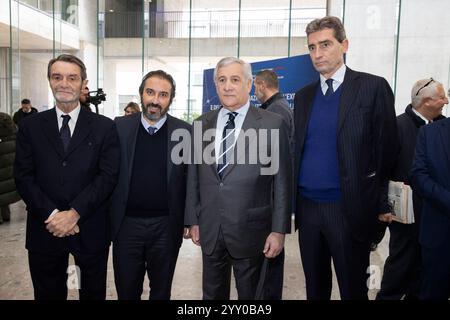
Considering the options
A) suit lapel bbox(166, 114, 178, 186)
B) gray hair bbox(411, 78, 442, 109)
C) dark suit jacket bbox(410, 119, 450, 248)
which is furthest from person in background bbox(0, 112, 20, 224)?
dark suit jacket bbox(410, 119, 450, 248)

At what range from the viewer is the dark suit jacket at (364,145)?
6.02 ft

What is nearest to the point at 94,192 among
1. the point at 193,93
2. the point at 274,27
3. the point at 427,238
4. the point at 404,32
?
the point at 427,238

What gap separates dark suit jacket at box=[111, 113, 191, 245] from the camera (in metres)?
2.10

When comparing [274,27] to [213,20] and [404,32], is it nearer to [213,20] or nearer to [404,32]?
[213,20]

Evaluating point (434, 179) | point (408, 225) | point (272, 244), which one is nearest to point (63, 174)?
point (272, 244)

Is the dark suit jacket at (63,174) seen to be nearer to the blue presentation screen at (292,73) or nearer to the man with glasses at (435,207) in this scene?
the man with glasses at (435,207)

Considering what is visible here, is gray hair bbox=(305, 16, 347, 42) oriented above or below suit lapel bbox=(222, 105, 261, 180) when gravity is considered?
above

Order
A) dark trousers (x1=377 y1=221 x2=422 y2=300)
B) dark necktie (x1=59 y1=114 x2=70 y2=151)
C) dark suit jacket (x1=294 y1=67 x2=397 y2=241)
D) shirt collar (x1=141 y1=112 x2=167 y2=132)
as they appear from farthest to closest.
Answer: dark trousers (x1=377 y1=221 x2=422 y2=300) → shirt collar (x1=141 y1=112 x2=167 y2=132) → dark necktie (x1=59 y1=114 x2=70 y2=151) → dark suit jacket (x1=294 y1=67 x2=397 y2=241)

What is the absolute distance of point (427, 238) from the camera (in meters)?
1.93

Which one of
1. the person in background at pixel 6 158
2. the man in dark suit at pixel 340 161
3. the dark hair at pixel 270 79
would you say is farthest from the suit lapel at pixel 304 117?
the person in background at pixel 6 158

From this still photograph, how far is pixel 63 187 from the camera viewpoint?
1.99 metres

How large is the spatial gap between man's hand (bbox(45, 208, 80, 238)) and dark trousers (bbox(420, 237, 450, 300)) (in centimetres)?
177

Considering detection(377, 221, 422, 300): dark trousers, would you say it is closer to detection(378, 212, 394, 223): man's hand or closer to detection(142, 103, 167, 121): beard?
detection(378, 212, 394, 223): man's hand

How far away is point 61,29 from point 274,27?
659cm
